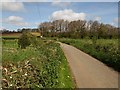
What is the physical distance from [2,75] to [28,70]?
54.4 inches

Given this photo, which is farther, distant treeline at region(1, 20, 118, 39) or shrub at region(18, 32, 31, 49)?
distant treeline at region(1, 20, 118, 39)

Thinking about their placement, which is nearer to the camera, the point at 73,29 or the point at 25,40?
the point at 25,40

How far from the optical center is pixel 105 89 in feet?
39.3

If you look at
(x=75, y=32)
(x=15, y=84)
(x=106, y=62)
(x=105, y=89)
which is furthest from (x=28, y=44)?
(x=75, y=32)

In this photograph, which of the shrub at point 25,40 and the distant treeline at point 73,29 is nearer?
the shrub at point 25,40

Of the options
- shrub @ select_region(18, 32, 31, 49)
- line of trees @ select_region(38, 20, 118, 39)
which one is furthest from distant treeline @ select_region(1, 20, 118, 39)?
shrub @ select_region(18, 32, 31, 49)

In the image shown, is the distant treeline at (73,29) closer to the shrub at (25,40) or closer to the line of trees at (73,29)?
the line of trees at (73,29)

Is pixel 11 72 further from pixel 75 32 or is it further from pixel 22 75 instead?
pixel 75 32

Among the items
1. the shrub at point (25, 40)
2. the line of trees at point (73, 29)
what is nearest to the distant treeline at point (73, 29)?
the line of trees at point (73, 29)

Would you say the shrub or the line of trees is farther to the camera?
the line of trees

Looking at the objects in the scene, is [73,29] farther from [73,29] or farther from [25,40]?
[25,40]

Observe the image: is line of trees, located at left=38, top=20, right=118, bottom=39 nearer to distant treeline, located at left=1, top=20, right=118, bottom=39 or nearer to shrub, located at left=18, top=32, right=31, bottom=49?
distant treeline, located at left=1, top=20, right=118, bottom=39

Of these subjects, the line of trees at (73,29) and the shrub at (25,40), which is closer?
the shrub at (25,40)

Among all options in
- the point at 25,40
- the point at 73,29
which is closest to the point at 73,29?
the point at 73,29
